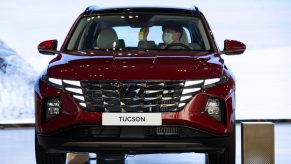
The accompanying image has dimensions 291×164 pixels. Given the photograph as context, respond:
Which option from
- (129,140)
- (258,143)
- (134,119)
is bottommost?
(258,143)

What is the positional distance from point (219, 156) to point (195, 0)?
6.35 metres

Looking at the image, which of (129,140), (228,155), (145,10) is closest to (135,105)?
(129,140)

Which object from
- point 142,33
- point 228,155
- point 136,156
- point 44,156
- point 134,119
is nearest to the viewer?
point 134,119

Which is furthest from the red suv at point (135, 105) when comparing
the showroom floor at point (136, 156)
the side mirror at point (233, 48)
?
the showroom floor at point (136, 156)

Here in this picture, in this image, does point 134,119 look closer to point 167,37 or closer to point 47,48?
point 47,48

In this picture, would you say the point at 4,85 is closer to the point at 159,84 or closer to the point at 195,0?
the point at 195,0

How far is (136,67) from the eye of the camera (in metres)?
4.96

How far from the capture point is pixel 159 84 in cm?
484

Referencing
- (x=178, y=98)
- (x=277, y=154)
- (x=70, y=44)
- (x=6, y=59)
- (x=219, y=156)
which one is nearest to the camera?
(x=178, y=98)

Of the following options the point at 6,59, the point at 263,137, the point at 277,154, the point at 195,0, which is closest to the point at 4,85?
the point at 6,59

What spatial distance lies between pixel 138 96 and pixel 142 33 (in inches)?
71.8

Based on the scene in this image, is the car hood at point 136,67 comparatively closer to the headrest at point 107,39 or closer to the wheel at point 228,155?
Answer: the wheel at point 228,155

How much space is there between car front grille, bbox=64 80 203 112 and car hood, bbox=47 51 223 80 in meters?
0.04

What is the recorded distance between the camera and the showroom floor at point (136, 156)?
24.5 ft
